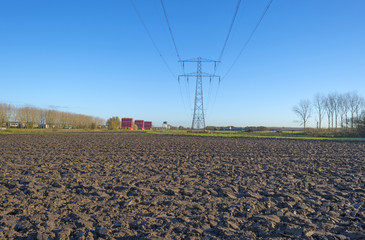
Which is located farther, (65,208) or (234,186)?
(234,186)

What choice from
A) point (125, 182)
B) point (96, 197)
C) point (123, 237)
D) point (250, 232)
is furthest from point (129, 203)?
point (250, 232)

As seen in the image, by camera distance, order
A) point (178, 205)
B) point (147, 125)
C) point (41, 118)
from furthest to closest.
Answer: point (147, 125)
point (41, 118)
point (178, 205)

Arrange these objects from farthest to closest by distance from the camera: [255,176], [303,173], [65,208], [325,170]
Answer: [325,170] → [303,173] → [255,176] → [65,208]

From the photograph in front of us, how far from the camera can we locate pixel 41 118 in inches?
2783

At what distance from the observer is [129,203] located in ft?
17.2

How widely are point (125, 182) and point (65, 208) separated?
234cm

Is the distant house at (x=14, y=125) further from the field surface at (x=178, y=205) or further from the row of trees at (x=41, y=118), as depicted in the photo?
the field surface at (x=178, y=205)

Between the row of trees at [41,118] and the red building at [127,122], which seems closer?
the row of trees at [41,118]

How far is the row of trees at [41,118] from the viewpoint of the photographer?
59875 mm

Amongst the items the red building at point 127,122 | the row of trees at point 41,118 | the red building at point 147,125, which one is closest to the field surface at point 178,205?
the row of trees at point 41,118

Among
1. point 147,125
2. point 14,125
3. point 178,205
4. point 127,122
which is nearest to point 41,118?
point 14,125

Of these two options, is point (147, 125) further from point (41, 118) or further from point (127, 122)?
point (41, 118)

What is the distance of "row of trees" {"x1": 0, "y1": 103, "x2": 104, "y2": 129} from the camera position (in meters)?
59.9

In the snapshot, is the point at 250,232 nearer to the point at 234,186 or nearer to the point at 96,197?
the point at 234,186
